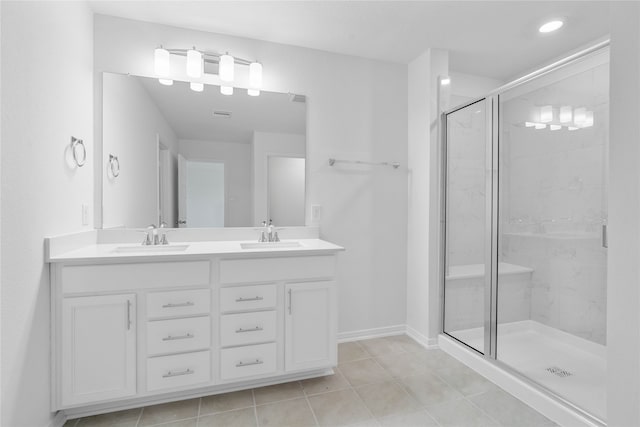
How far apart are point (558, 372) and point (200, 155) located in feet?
9.14

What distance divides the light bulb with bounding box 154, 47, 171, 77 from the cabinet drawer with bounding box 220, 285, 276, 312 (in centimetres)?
148

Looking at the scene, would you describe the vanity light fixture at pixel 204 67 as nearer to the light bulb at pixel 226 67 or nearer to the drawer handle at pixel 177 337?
the light bulb at pixel 226 67

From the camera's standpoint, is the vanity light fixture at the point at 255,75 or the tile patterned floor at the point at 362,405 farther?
the vanity light fixture at the point at 255,75

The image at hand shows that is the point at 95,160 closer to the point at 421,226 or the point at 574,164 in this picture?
the point at 421,226

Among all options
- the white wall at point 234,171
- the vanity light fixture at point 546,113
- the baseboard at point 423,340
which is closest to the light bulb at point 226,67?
the white wall at point 234,171

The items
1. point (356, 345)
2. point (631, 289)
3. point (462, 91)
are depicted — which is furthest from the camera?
point (462, 91)

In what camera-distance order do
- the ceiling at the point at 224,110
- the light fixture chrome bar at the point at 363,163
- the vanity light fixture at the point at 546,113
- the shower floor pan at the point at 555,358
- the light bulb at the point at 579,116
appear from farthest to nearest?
the light fixture chrome bar at the point at 363,163, the vanity light fixture at the point at 546,113, the light bulb at the point at 579,116, the ceiling at the point at 224,110, the shower floor pan at the point at 555,358

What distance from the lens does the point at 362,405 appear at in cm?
182

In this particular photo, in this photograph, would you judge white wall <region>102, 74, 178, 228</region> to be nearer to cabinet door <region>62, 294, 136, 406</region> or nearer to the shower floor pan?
cabinet door <region>62, 294, 136, 406</region>

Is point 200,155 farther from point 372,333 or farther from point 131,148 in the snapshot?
point 372,333

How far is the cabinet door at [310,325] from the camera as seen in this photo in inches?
75.8

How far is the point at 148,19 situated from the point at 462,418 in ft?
9.92

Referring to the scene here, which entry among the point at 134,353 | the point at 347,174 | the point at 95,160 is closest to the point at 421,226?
the point at 347,174

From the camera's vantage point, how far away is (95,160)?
208 cm
